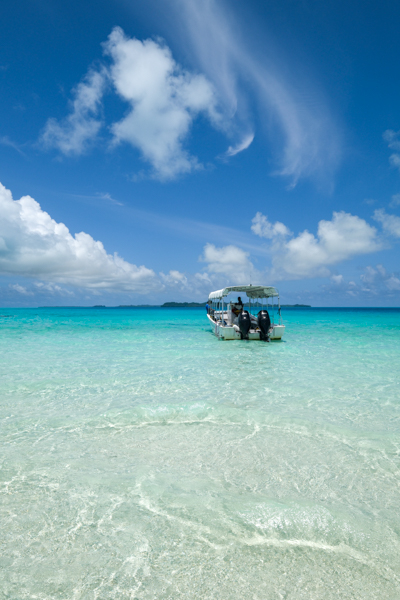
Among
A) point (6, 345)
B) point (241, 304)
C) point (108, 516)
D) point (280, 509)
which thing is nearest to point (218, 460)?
point (280, 509)

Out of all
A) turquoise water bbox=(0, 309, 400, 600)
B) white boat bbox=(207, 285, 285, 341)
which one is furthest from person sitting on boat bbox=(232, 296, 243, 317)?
turquoise water bbox=(0, 309, 400, 600)

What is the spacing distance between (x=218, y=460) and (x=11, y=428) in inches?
166

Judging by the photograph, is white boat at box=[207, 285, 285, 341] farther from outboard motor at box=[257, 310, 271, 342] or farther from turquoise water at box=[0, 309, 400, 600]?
turquoise water at box=[0, 309, 400, 600]

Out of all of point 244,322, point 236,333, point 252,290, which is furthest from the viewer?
point 252,290

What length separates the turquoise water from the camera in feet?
9.82

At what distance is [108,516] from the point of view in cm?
386

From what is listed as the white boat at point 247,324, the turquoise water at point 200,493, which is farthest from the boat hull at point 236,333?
the turquoise water at point 200,493

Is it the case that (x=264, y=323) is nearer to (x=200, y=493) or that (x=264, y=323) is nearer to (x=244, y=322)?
(x=244, y=322)

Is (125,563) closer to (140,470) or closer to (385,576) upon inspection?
(140,470)

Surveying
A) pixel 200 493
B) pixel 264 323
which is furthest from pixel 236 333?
pixel 200 493

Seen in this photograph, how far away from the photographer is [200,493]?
14.2 feet

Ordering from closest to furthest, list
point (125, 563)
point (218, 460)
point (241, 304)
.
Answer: point (125, 563) → point (218, 460) → point (241, 304)

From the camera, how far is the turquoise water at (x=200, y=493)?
9.82 feet

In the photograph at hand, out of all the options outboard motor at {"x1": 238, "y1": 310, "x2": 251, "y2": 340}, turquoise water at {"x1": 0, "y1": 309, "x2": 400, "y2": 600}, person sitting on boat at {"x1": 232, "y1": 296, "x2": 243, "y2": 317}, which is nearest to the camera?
turquoise water at {"x1": 0, "y1": 309, "x2": 400, "y2": 600}
